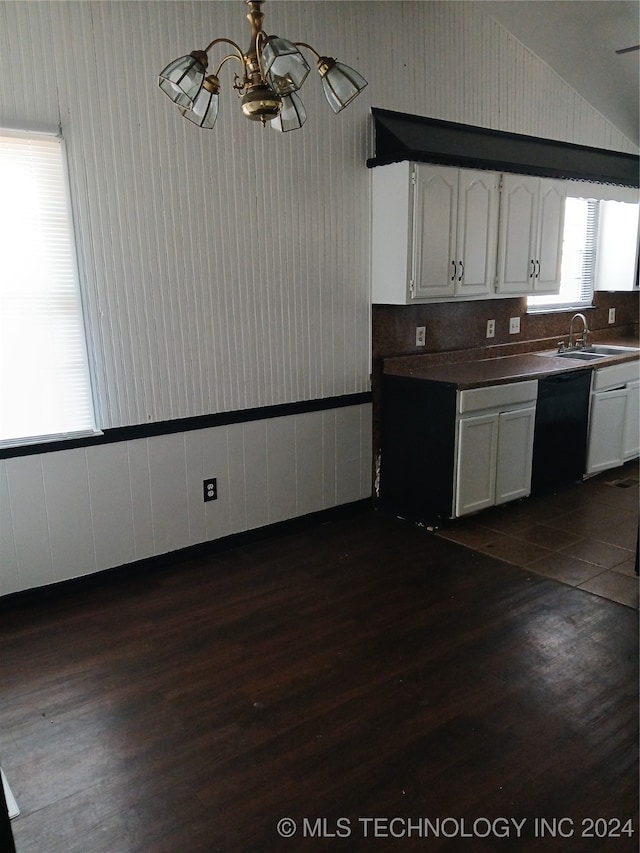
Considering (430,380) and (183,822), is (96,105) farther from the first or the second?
(183,822)

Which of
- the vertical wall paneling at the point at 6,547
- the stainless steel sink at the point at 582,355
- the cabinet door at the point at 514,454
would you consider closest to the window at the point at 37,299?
the vertical wall paneling at the point at 6,547

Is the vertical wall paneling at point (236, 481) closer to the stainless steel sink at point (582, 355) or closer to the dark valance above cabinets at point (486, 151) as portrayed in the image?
the dark valance above cabinets at point (486, 151)

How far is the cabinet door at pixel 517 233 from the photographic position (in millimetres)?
4188

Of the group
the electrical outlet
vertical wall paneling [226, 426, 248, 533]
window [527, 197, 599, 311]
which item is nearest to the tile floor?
vertical wall paneling [226, 426, 248, 533]

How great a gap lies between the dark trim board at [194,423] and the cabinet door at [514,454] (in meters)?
0.85

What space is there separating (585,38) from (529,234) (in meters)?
1.36

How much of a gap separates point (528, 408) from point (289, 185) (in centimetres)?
193

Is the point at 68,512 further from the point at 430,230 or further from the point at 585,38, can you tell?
the point at 585,38

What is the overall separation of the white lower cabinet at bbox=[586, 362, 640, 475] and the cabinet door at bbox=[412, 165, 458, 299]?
4.58 feet

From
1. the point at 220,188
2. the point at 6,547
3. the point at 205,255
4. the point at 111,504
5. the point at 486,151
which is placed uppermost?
the point at 486,151

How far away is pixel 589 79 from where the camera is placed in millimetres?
4844

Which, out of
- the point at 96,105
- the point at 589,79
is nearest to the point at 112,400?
the point at 96,105

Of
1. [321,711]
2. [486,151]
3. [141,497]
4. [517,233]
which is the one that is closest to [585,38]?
[486,151]

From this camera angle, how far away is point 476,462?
3898 mm
